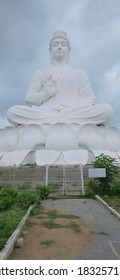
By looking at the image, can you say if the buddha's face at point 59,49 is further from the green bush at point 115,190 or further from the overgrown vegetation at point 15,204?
the overgrown vegetation at point 15,204

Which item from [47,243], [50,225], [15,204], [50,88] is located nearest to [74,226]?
[50,225]

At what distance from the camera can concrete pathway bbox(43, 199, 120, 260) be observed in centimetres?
352

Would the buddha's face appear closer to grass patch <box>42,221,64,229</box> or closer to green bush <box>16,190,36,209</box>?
green bush <box>16,190,36,209</box>

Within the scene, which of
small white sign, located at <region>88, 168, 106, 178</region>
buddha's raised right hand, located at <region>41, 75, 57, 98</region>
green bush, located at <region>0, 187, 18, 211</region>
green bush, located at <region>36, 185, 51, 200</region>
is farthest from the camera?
buddha's raised right hand, located at <region>41, 75, 57, 98</region>

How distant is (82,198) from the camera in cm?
829

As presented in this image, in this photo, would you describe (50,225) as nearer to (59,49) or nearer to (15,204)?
(15,204)

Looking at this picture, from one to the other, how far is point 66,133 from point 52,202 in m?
6.53

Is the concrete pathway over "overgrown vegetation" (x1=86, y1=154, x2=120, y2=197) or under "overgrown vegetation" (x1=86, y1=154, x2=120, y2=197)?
under

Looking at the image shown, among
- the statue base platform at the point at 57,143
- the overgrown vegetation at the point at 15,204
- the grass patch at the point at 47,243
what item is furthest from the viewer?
the statue base platform at the point at 57,143

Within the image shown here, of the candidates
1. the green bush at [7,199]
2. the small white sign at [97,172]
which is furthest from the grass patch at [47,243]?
the small white sign at [97,172]

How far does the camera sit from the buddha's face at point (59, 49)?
16.6 metres

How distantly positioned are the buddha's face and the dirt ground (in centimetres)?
1226

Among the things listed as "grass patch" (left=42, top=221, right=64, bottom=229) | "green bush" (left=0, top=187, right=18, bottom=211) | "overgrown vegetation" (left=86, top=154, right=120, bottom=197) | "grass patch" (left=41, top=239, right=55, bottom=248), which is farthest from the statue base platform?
"grass patch" (left=41, top=239, right=55, bottom=248)

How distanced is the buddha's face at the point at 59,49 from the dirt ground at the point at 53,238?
483 inches
